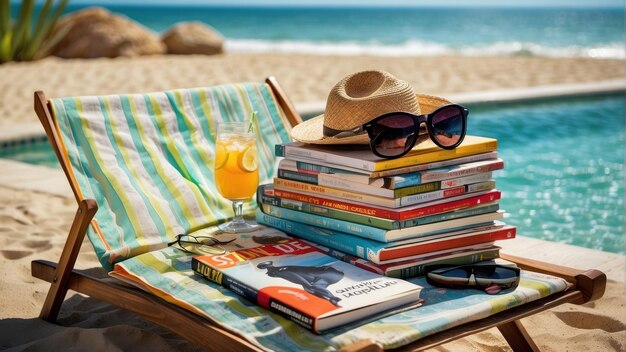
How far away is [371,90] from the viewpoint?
261 cm

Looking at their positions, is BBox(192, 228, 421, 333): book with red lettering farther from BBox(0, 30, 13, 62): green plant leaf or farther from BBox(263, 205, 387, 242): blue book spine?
BBox(0, 30, 13, 62): green plant leaf

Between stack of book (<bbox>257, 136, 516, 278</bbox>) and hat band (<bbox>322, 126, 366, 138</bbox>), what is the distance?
0.15 ft

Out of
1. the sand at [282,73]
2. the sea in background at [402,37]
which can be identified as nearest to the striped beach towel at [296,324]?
the sand at [282,73]

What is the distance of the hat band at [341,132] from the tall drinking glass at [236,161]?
0.98 feet

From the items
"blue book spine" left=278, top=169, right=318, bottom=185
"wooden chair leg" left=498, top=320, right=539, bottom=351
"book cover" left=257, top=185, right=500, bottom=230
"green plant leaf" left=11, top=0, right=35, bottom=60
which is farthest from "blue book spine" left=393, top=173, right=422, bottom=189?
"green plant leaf" left=11, top=0, right=35, bottom=60

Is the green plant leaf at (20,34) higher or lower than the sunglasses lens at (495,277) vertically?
higher

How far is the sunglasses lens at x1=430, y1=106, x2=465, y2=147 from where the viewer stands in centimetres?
234

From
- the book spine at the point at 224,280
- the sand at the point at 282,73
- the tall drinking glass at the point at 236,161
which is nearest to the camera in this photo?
the book spine at the point at 224,280

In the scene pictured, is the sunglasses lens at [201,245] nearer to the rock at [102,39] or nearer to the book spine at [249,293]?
the book spine at [249,293]

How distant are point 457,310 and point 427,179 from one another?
465 mm

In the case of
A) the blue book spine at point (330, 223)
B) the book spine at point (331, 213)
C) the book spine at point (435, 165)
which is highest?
the book spine at point (435, 165)

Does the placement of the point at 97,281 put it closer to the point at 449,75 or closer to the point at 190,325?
the point at 190,325

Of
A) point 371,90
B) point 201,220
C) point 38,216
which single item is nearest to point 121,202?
point 201,220

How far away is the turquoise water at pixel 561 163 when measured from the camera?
4.97 meters
